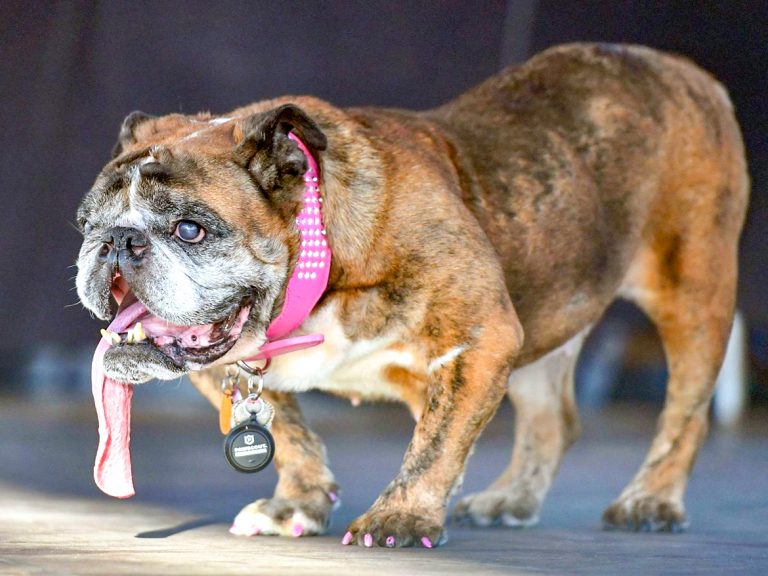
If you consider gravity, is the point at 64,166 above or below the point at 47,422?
above

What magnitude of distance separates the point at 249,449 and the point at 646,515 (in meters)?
1.30

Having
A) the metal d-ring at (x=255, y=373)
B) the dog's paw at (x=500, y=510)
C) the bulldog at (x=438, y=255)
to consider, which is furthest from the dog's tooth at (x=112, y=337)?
the dog's paw at (x=500, y=510)

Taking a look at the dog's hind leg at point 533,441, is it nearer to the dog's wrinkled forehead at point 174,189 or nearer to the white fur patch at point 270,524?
the white fur patch at point 270,524

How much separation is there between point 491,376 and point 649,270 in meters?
1.23

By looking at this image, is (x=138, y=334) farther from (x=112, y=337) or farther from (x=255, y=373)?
(x=255, y=373)

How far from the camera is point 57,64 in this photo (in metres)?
6.82

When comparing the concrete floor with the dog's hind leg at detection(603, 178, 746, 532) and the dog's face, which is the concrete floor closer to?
the dog's hind leg at detection(603, 178, 746, 532)

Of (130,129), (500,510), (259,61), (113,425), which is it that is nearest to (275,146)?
(130,129)

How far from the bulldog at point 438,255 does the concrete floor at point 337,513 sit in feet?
0.68

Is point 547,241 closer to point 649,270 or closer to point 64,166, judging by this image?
point 649,270

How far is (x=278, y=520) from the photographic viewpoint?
370cm

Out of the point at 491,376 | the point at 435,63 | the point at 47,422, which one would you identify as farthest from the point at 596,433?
the point at 491,376

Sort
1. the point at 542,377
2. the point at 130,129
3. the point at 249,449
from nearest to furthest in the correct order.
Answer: the point at 249,449
the point at 130,129
the point at 542,377

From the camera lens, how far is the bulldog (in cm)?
342
